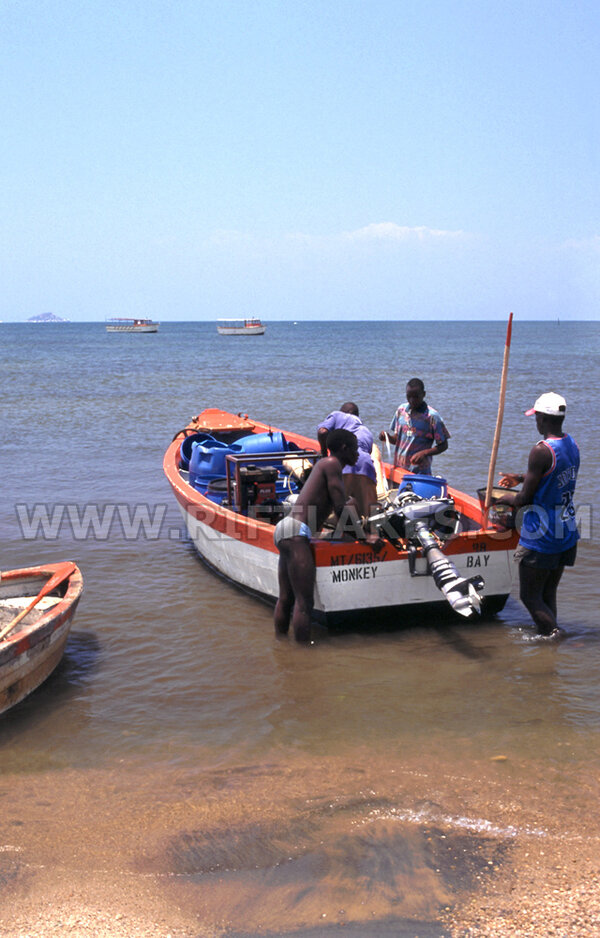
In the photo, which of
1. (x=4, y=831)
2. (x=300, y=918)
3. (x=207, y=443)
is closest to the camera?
(x=300, y=918)

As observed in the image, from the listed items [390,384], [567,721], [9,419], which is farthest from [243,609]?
[390,384]

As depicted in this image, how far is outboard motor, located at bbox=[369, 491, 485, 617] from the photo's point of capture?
6.02 metres

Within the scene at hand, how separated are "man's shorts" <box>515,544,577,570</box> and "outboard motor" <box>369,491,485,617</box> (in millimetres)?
396

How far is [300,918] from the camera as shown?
3463 mm

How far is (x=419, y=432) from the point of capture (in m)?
8.37

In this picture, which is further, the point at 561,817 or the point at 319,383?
the point at 319,383

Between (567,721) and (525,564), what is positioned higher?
(525,564)

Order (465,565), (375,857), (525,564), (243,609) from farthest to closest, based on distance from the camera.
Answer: (243,609) → (465,565) → (525,564) → (375,857)

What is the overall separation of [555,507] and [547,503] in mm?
65

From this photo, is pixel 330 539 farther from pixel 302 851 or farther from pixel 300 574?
pixel 302 851

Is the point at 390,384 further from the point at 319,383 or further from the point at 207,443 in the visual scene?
the point at 207,443

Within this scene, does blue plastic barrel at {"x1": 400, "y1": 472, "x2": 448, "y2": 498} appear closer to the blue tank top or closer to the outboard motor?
the outboard motor

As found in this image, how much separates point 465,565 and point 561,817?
2667mm

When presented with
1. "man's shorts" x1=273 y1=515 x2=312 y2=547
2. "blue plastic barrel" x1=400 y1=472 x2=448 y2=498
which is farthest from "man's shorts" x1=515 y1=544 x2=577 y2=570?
"man's shorts" x1=273 y1=515 x2=312 y2=547
